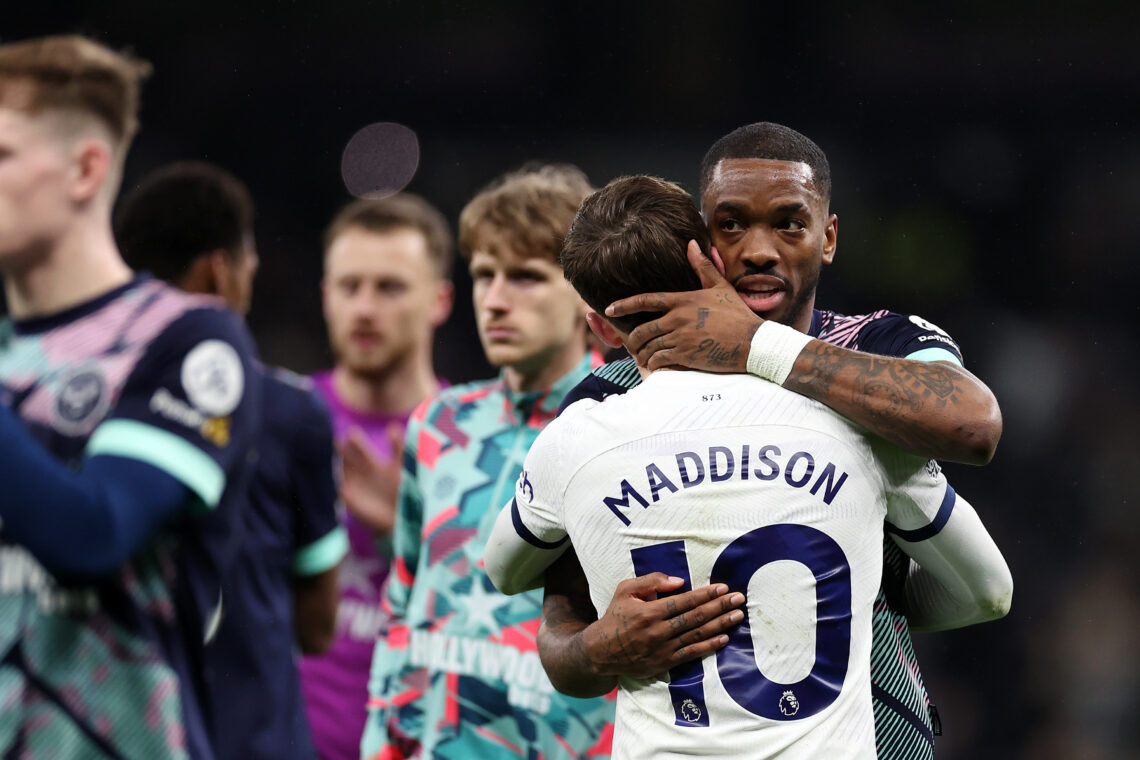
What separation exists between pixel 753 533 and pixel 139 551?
3.74 feet

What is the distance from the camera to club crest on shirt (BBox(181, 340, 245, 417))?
2344 millimetres

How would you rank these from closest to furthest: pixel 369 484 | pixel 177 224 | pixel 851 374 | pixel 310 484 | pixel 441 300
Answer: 1. pixel 851 374
2. pixel 310 484
3. pixel 177 224
4. pixel 369 484
5. pixel 441 300

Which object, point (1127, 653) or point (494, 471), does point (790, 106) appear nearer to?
point (1127, 653)

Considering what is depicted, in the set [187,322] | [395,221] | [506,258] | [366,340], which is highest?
[187,322]

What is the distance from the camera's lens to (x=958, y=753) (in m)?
7.62

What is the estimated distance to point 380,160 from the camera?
33.5 feet

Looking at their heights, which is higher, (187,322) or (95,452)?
(187,322)

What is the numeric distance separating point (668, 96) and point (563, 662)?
26.7 feet

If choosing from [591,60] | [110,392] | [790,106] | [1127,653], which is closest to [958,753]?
[1127,653]

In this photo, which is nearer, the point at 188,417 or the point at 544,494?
the point at 544,494

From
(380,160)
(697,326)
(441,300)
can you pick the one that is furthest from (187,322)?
(380,160)

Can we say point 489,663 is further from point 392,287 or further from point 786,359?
point 392,287

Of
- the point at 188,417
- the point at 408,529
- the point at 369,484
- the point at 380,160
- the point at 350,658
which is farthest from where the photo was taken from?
the point at 380,160

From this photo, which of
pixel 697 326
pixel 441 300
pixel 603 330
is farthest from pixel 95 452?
pixel 441 300
